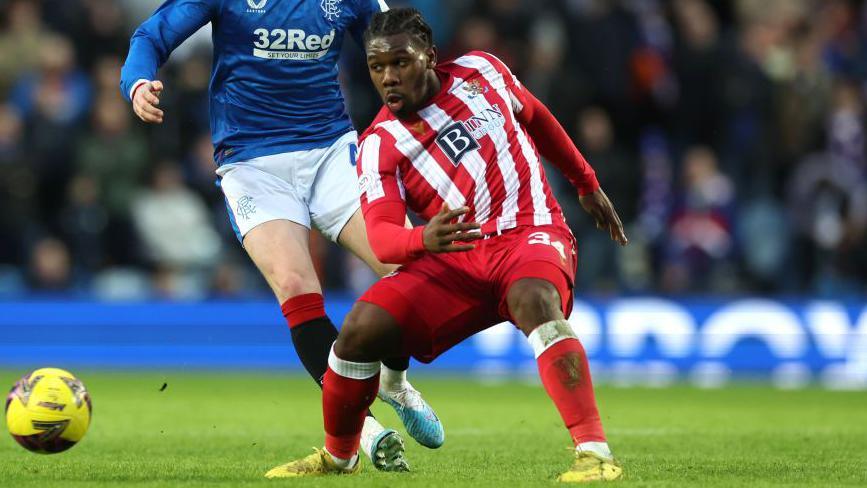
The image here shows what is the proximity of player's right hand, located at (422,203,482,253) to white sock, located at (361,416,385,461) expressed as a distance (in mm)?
1247

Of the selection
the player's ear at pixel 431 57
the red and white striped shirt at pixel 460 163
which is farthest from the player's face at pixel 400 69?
the red and white striped shirt at pixel 460 163

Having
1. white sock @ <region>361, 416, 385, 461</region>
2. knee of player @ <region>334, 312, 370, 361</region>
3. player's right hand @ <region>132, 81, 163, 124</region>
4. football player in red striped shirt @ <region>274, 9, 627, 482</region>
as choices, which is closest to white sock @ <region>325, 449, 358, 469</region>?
football player in red striped shirt @ <region>274, 9, 627, 482</region>

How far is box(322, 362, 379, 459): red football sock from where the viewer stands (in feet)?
19.2

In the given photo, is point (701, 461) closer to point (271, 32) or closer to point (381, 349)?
point (381, 349)

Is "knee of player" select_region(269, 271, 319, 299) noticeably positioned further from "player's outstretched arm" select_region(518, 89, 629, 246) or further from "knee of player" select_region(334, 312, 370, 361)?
"player's outstretched arm" select_region(518, 89, 629, 246)

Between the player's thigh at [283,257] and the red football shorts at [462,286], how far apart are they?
837mm

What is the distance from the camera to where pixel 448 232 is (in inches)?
207

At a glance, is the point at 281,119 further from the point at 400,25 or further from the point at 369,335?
the point at 369,335

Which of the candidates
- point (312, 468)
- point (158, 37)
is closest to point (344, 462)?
point (312, 468)

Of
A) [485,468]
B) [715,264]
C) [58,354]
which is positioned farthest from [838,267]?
[485,468]

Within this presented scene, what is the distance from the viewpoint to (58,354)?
1370cm

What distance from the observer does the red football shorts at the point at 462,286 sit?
18.7ft

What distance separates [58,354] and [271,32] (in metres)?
7.62

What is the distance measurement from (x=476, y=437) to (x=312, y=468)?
220cm
